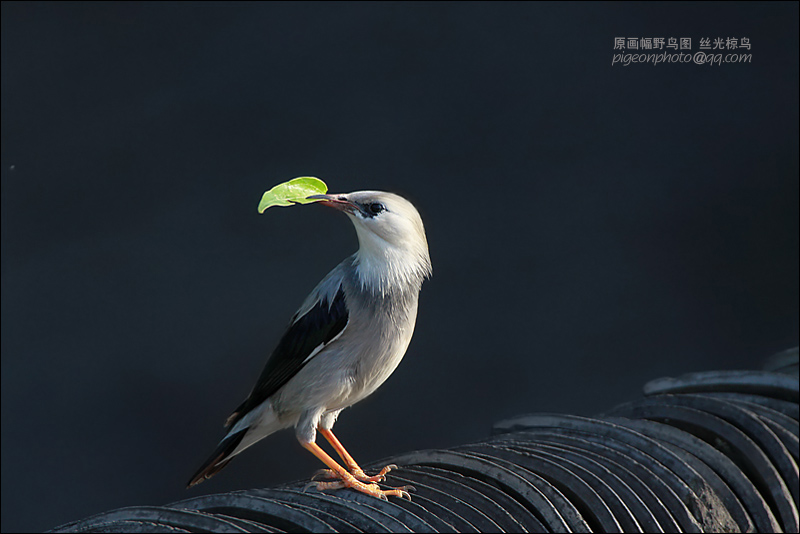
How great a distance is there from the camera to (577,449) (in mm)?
2133

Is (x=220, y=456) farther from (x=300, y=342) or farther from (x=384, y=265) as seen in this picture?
(x=384, y=265)

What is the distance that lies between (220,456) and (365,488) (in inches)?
16.8

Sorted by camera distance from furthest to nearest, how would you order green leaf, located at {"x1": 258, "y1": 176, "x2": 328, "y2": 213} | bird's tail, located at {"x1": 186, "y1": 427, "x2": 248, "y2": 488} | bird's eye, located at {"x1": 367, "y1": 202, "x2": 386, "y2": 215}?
bird's tail, located at {"x1": 186, "y1": 427, "x2": 248, "y2": 488} → bird's eye, located at {"x1": 367, "y1": 202, "x2": 386, "y2": 215} → green leaf, located at {"x1": 258, "y1": 176, "x2": 328, "y2": 213}

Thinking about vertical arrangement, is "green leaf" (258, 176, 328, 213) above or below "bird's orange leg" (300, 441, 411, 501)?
above

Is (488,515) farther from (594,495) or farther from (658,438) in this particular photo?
(658,438)

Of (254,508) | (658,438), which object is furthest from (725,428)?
(254,508)

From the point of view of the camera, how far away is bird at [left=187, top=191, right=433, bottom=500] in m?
1.99

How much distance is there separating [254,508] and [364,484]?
0.36m

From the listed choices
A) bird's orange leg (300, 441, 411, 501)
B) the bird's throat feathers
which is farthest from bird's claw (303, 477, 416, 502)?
the bird's throat feathers

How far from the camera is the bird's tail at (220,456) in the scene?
2166mm

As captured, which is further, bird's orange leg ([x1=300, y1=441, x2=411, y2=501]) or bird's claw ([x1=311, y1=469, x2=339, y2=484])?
bird's claw ([x1=311, y1=469, x2=339, y2=484])

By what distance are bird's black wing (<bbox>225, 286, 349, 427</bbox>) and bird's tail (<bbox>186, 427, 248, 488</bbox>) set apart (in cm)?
8

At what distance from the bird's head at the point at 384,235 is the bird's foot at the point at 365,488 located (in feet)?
1.45

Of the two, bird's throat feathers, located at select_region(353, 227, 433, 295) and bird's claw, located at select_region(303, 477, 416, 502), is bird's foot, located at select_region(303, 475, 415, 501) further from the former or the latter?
bird's throat feathers, located at select_region(353, 227, 433, 295)
